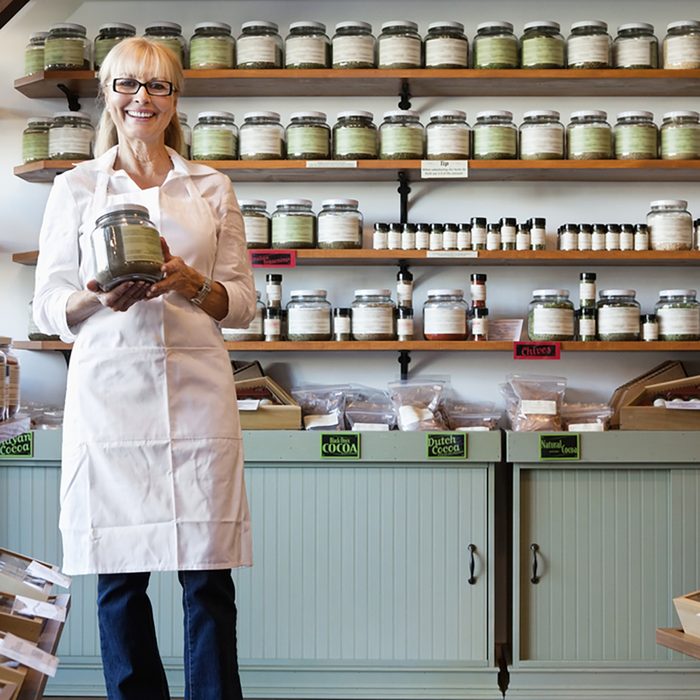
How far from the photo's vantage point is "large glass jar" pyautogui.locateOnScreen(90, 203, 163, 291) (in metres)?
1.46

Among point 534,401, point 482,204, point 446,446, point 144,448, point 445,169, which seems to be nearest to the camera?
point 144,448

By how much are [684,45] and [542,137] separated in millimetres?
541

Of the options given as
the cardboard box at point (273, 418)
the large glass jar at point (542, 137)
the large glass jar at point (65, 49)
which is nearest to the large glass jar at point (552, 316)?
the large glass jar at point (542, 137)

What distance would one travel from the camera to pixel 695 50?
310 cm

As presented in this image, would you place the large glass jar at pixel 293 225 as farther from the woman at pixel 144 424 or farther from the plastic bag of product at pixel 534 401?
the woman at pixel 144 424

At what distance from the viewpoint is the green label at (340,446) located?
2.83 metres

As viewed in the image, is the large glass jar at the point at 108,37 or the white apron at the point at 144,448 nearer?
the white apron at the point at 144,448

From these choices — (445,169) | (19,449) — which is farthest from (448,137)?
(19,449)

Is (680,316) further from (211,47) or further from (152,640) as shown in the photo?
(152,640)

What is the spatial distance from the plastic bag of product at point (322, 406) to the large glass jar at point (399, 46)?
3.39 ft

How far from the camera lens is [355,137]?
306 centimetres

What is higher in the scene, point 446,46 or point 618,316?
point 446,46

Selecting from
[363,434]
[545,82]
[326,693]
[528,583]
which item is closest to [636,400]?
[528,583]

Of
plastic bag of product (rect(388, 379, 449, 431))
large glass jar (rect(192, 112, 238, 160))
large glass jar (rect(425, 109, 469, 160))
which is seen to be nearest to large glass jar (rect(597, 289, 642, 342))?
plastic bag of product (rect(388, 379, 449, 431))
